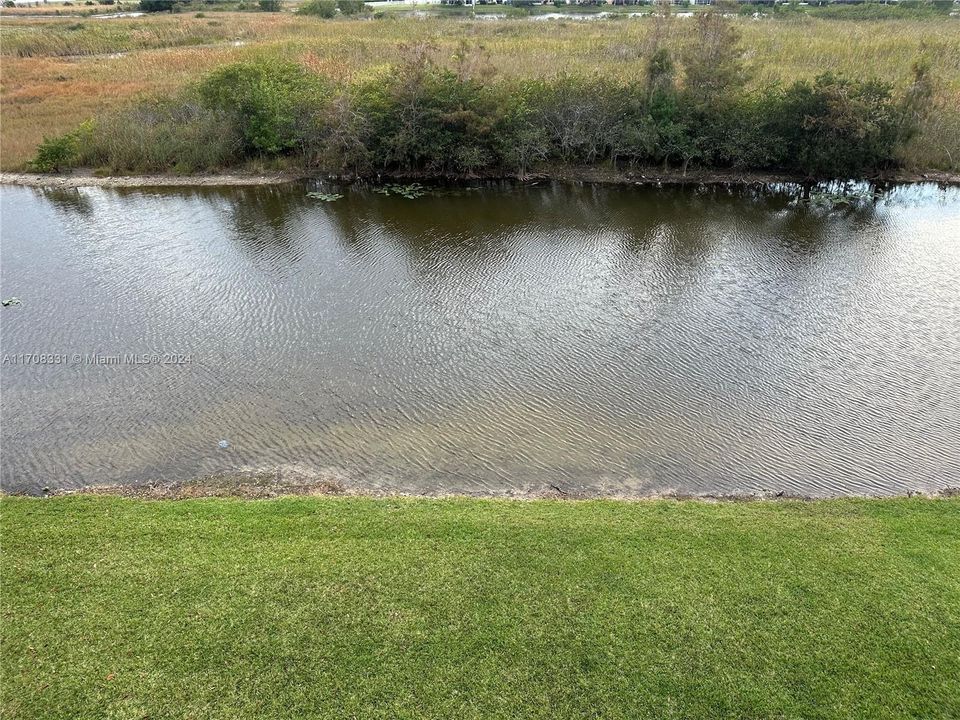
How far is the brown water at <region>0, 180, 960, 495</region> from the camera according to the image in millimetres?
10578

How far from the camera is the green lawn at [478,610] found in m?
6.28

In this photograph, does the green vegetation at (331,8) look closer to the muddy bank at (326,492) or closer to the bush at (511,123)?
the bush at (511,123)

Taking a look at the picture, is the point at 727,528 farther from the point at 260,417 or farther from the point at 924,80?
the point at 924,80

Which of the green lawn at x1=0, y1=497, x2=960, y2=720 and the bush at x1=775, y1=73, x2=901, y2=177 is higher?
the bush at x1=775, y1=73, x2=901, y2=177

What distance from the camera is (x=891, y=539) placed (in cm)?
816

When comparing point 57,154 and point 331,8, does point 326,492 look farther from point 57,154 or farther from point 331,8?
point 331,8

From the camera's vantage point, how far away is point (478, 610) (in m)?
7.12

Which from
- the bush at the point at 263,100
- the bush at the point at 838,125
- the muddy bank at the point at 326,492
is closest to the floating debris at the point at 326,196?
the bush at the point at 263,100

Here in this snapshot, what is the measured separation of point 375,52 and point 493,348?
1078 inches

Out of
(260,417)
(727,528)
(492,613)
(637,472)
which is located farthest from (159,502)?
(727,528)

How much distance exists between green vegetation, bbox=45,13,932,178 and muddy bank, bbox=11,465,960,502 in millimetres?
17368

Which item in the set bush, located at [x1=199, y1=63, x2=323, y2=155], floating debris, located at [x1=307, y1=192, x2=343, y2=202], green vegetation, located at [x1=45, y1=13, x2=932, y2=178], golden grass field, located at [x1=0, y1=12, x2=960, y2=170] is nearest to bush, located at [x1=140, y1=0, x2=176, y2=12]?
golden grass field, located at [x1=0, y1=12, x2=960, y2=170]

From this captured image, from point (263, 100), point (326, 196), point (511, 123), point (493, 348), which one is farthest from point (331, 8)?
point (493, 348)

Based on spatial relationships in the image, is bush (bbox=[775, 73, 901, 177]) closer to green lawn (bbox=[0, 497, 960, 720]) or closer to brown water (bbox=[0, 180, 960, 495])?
brown water (bbox=[0, 180, 960, 495])
